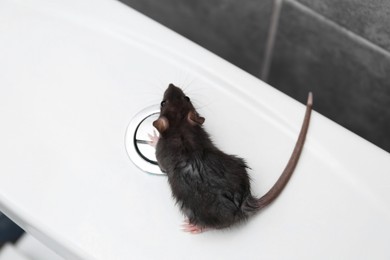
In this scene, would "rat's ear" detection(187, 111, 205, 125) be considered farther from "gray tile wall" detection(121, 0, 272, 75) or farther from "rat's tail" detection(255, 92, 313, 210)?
"gray tile wall" detection(121, 0, 272, 75)

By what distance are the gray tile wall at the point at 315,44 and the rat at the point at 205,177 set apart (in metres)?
0.21

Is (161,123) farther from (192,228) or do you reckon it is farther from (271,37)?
(271,37)

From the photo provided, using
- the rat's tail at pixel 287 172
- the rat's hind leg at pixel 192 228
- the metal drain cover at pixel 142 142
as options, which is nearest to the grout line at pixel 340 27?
the rat's tail at pixel 287 172

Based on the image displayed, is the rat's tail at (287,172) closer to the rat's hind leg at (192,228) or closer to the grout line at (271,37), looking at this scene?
the rat's hind leg at (192,228)

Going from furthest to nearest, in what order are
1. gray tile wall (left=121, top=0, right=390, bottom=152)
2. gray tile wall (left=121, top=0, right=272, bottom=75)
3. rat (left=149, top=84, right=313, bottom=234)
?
1. gray tile wall (left=121, top=0, right=272, bottom=75)
2. gray tile wall (left=121, top=0, right=390, bottom=152)
3. rat (left=149, top=84, right=313, bottom=234)

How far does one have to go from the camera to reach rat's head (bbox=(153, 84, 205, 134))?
79cm

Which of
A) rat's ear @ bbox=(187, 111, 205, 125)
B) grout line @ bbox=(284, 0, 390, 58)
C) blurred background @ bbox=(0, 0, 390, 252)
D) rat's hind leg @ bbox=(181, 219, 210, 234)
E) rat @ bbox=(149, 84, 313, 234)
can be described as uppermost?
blurred background @ bbox=(0, 0, 390, 252)

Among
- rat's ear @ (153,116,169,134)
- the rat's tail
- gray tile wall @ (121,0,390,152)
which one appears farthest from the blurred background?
rat's ear @ (153,116,169,134)

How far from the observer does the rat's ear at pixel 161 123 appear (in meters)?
0.79

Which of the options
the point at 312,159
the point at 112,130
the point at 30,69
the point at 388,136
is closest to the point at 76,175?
the point at 112,130

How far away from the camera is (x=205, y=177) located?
744 mm

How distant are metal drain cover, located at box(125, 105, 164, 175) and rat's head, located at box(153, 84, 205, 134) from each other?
2cm

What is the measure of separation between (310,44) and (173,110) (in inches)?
14.0

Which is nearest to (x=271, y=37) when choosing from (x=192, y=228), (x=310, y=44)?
(x=310, y=44)
